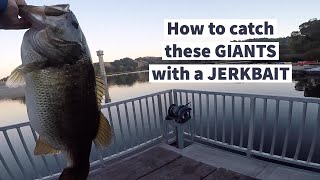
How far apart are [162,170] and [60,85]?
3525 millimetres

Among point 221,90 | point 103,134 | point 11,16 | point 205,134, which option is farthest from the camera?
point 221,90

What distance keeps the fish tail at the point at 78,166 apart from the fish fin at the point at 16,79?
42cm

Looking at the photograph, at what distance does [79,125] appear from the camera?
128cm

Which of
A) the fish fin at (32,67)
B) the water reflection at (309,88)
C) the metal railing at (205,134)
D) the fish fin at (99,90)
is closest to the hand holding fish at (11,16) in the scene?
the fish fin at (32,67)

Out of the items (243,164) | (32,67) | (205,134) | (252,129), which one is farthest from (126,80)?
(32,67)

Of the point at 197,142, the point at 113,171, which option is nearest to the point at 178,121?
the point at 197,142

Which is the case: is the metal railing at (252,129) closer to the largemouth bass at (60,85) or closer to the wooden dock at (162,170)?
the wooden dock at (162,170)

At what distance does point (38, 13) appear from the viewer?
1.06 m

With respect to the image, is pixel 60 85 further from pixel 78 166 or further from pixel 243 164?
pixel 243 164

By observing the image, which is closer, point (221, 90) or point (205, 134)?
point (205, 134)

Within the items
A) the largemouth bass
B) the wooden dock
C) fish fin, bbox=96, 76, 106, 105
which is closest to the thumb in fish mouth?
the largemouth bass

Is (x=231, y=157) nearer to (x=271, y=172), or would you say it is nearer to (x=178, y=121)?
(x=271, y=172)

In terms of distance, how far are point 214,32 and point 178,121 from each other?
407 cm

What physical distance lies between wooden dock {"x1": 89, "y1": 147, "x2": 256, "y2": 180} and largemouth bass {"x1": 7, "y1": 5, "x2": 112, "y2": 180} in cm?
309
